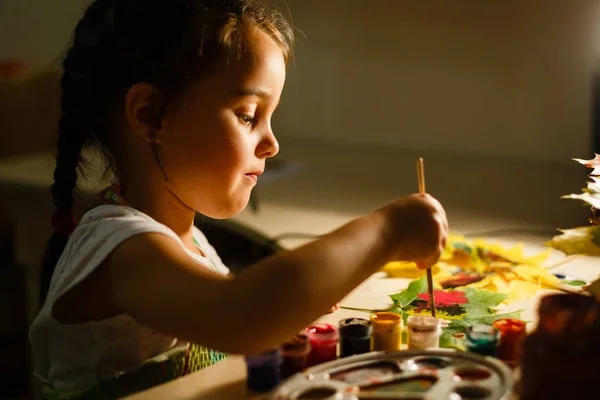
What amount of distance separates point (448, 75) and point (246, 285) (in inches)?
79.1

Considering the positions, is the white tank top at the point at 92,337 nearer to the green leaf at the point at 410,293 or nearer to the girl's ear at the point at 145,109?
the girl's ear at the point at 145,109

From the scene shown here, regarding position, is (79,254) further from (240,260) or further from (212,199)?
(240,260)

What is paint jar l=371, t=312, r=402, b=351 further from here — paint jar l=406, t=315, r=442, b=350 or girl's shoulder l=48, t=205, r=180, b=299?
girl's shoulder l=48, t=205, r=180, b=299

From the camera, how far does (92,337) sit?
92 centimetres

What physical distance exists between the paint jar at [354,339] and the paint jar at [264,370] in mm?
97

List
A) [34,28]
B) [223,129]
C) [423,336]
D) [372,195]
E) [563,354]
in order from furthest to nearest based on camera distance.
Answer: [34,28] → [372,195] → [223,129] → [423,336] → [563,354]

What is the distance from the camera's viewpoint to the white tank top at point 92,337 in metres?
0.91

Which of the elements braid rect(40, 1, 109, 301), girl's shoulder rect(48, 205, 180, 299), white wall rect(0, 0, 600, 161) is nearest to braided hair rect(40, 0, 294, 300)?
braid rect(40, 1, 109, 301)

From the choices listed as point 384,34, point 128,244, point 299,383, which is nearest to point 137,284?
point 128,244

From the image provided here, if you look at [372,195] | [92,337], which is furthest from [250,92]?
[372,195]

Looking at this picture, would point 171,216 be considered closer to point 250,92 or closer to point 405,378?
point 250,92

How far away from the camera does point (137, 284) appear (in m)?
0.81

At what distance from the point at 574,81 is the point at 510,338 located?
1683mm

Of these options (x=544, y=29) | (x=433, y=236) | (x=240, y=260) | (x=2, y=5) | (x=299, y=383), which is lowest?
(x=240, y=260)
